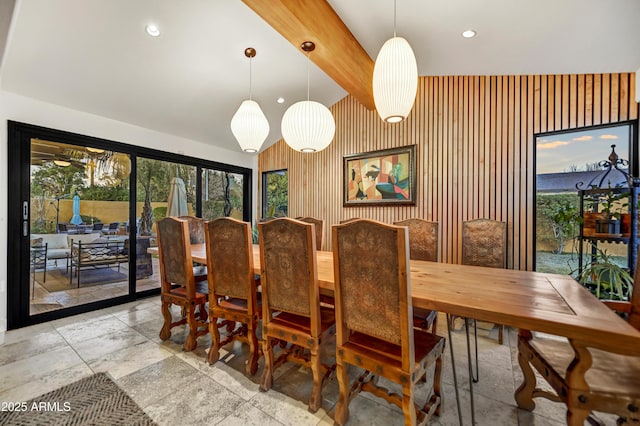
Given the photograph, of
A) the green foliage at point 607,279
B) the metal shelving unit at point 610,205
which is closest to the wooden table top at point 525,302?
the green foliage at point 607,279

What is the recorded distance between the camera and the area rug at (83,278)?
3.19 m

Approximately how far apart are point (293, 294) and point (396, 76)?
1674mm

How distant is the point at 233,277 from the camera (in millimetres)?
2111

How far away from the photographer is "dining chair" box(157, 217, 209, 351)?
7.81 ft

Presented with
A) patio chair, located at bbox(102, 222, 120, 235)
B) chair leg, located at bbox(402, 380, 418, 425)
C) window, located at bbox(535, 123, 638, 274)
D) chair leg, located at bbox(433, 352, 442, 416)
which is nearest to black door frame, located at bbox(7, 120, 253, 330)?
patio chair, located at bbox(102, 222, 120, 235)

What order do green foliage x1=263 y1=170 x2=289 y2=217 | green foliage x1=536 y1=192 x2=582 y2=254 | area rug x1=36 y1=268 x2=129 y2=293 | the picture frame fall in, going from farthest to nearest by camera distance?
green foliage x1=263 y1=170 x2=289 y2=217
the picture frame
area rug x1=36 y1=268 x2=129 y2=293
green foliage x1=536 y1=192 x2=582 y2=254

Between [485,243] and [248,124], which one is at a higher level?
[248,124]

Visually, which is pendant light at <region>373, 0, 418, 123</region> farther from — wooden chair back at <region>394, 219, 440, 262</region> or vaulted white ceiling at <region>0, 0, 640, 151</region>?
wooden chair back at <region>394, 219, 440, 262</region>

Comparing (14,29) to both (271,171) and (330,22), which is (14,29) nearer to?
(330,22)

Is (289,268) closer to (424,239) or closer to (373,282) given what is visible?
(373,282)

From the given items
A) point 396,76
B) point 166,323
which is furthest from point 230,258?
point 396,76

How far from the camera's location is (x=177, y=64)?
2939 mm

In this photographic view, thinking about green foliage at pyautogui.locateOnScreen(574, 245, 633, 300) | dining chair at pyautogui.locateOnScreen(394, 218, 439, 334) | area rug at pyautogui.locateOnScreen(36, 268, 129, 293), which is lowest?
area rug at pyautogui.locateOnScreen(36, 268, 129, 293)

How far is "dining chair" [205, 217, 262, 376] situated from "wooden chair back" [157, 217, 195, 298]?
1.02ft
